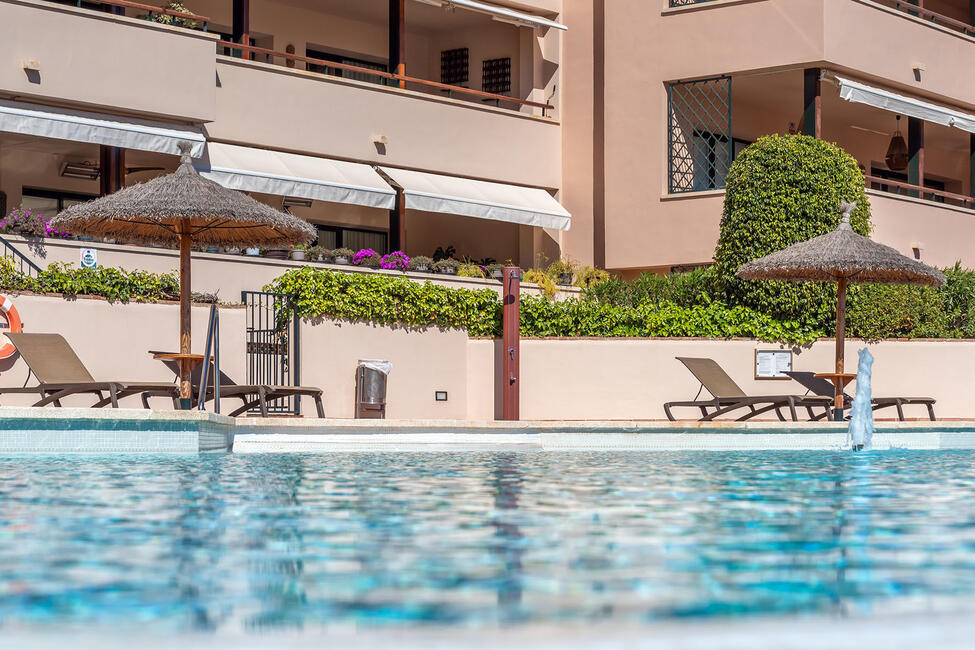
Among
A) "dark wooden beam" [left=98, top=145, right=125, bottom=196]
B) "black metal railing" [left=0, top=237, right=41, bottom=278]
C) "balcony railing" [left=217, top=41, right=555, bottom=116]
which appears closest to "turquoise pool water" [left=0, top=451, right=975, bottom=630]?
"black metal railing" [left=0, top=237, right=41, bottom=278]

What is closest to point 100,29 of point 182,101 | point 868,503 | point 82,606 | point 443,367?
point 182,101

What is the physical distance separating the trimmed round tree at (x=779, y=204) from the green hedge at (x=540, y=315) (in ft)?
1.81

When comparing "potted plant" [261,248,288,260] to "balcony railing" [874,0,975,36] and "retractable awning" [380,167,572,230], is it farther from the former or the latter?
"balcony railing" [874,0,975,36]

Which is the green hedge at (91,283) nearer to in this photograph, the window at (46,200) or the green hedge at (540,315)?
the green hedge at (540,315)

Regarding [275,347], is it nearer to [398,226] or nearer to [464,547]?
[398,226]

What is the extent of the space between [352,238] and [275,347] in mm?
10001

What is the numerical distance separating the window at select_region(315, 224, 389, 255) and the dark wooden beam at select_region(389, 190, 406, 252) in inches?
75.2

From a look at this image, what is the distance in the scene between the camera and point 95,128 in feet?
62.5

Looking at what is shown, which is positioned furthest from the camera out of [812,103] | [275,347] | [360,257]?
[812,103]

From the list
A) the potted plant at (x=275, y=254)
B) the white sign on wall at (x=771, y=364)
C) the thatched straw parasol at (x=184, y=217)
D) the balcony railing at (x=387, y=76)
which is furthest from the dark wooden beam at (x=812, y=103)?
the thatched straw parasol at (x=184, y=217)

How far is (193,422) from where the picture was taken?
10930 mm

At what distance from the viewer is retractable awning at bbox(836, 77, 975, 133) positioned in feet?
76.2

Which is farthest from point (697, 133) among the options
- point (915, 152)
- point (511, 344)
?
point (511, 344)

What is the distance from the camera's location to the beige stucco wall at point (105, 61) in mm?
18531
